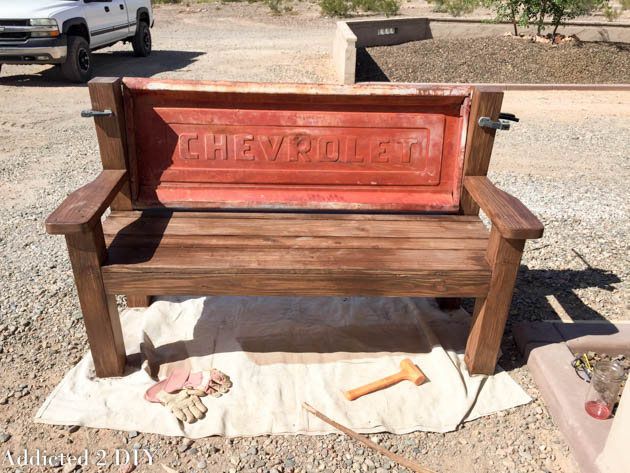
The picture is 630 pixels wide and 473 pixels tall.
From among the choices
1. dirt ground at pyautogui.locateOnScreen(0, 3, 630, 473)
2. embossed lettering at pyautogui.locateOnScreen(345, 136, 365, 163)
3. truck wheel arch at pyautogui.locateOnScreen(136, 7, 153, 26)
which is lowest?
dirt ground at pyautogui.locateOnScreen(0, 3, 630, 473)

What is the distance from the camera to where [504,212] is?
247 cm

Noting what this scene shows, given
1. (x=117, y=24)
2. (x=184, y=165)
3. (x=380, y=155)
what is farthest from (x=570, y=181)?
(x=117, y=24)

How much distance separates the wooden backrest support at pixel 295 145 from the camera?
9.33ft

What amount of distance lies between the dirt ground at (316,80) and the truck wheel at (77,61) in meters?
0.30

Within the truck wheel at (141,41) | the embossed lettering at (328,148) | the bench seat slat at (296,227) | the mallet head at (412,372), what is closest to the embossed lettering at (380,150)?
the embossed lettering at (328,148)

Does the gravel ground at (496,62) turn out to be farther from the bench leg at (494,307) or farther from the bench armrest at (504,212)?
the bench leg at (494,307)

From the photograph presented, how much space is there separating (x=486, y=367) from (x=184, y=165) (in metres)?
1.98

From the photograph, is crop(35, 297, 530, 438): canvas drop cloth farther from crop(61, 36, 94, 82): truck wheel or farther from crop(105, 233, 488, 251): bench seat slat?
crop(61, 36, 94, 82): truck wheel

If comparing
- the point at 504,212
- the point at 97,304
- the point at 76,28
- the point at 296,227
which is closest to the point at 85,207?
the point at 97,304

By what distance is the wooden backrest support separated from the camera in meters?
2.84

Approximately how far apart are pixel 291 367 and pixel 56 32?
823 cm

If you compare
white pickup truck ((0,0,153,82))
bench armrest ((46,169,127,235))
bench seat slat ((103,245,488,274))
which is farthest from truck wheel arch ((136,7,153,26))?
bench seat slat ((103,245,488,274))

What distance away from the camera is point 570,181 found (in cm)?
563

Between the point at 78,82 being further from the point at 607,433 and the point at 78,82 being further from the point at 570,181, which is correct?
the point at 607,433
